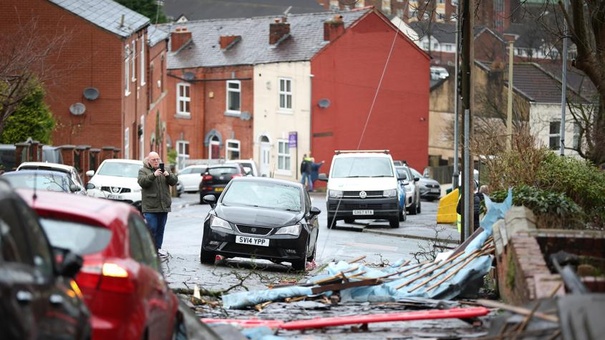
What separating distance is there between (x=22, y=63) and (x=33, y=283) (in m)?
27.0

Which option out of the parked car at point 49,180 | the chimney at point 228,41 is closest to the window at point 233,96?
the chimney at point 228,41

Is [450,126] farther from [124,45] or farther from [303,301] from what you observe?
[303,301]

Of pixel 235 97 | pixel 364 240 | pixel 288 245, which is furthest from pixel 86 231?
pixel 235 97

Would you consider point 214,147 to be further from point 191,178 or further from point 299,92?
point 191,178

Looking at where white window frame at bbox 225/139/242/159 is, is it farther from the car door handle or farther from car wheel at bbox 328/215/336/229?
the car door handle

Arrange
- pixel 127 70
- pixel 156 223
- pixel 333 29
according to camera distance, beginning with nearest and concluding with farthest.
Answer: pixel 156 223
pixel 127 70
pixel 333 29

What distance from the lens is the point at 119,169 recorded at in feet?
108

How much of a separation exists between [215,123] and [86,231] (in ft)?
198

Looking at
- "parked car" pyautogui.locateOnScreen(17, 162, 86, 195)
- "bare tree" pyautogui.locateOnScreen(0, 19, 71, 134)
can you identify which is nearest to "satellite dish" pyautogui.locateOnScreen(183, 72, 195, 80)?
"bare tree" pyautogui.locateOnScreen(0, 19, 71, 134)

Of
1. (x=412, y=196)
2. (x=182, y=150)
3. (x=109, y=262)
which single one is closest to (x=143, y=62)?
(x=412, y=196)

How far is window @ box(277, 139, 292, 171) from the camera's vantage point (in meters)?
65.8

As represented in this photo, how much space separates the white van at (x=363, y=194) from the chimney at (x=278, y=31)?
3406 cm

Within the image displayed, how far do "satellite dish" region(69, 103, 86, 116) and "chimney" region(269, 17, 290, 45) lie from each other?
22666 millimetres

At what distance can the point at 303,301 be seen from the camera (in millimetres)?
14250
